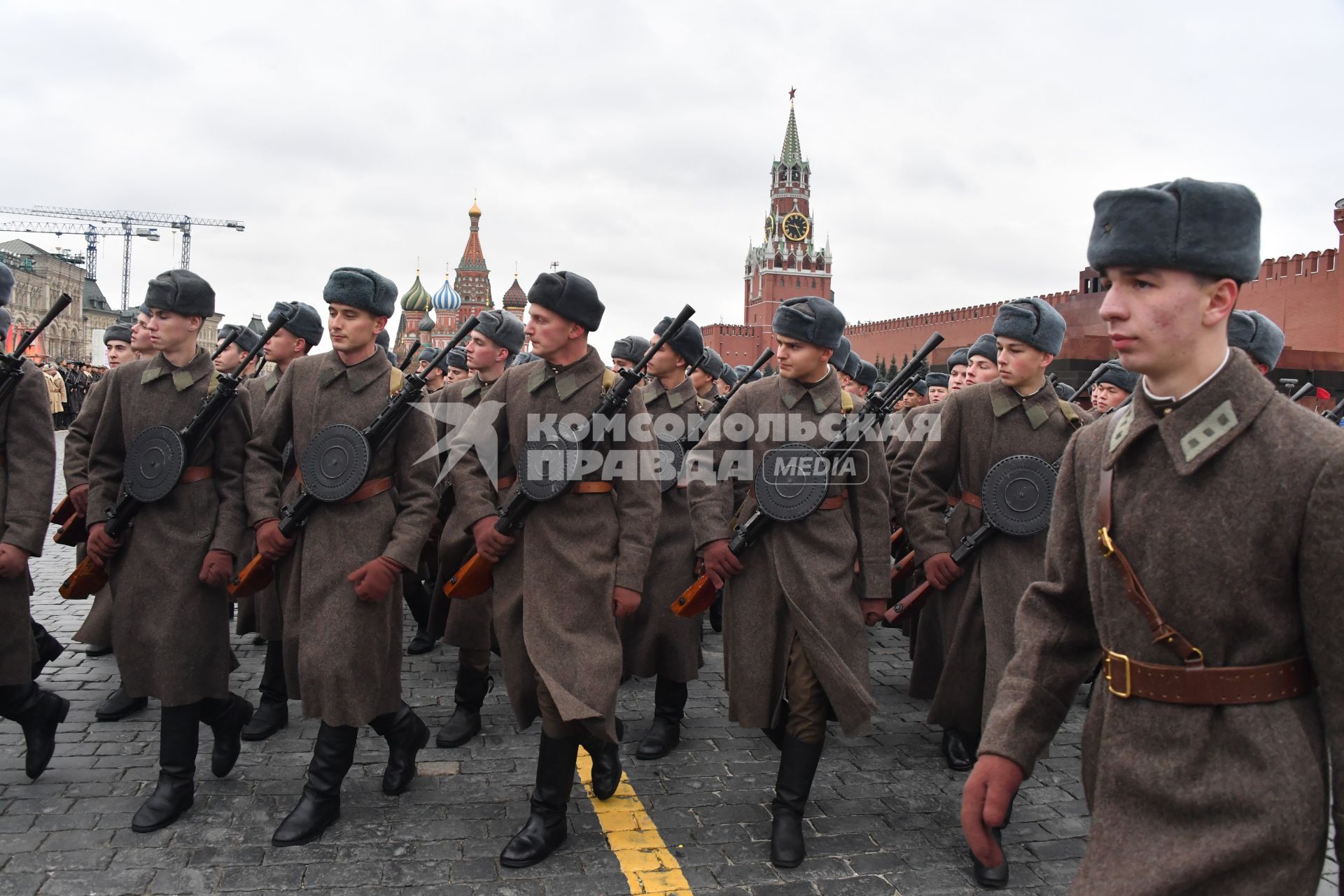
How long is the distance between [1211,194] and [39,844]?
4.60 metres

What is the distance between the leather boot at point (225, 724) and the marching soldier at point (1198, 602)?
3651mm

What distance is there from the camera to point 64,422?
27.7 meters

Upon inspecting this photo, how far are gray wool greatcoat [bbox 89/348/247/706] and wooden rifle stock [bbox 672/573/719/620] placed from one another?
6.85 feet

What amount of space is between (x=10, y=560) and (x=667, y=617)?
3239 mm

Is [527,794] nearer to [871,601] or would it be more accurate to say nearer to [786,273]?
[871,601]

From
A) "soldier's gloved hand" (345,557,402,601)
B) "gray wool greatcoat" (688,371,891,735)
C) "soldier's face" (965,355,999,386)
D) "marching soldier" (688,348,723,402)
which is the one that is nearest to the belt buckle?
"gray wool greatcoat" (688,371,891,735)

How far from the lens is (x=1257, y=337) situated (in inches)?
209

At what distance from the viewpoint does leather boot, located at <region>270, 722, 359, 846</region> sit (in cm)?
393

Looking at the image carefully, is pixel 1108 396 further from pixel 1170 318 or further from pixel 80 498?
pixel 80 498

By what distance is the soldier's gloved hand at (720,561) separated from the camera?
175 inches

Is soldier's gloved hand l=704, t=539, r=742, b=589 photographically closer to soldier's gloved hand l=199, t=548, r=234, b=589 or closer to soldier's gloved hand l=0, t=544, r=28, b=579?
soldier's gloved hand l=199, t=548, r=234, b=589

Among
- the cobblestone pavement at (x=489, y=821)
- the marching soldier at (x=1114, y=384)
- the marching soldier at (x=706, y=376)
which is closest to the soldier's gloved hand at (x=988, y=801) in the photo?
the cobblestone pavement at (x=489, y=821)

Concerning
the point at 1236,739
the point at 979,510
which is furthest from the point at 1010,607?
the point at 1236,739

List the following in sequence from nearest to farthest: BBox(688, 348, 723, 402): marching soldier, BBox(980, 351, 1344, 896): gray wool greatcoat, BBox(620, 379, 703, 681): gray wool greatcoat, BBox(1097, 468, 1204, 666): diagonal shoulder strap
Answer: BBox(980, 351, 1344, 896): gray wool greatcoat, BBox(1097, 468, 1204, 666): diagonal shoulder strap, BBox(620, 379, 703, 681): gray wool greatcoat, BBox(688, 348, 723, 402): marching soldier
